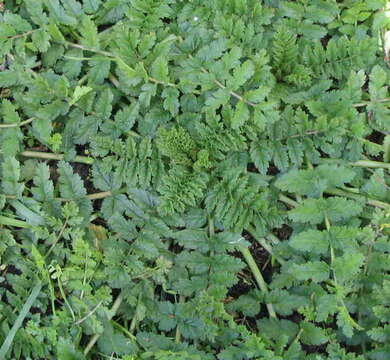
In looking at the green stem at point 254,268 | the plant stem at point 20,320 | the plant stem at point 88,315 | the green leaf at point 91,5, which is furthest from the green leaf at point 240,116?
the plant stem at point 20,320

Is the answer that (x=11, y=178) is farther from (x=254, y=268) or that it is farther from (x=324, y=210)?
(x=324, y=210)

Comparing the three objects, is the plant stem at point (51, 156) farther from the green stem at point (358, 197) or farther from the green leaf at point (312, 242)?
the green stem at point (358, 197)

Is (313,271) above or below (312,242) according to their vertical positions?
below

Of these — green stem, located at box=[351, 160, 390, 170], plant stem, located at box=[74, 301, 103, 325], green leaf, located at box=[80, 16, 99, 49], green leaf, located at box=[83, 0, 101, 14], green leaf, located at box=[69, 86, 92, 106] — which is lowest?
plant stem, located at box=[74, 301, 103, 325]

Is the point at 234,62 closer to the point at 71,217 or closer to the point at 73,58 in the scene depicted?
the point at 73,58

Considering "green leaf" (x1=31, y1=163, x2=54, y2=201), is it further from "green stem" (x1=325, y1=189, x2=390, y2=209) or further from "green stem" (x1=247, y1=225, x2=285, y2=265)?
"green stem" (x1=325, y1=189, x2=390, y2=209)

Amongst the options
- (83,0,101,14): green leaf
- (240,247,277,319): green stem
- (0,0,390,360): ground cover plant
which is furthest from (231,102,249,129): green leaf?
(83,0,101,14): green leaf

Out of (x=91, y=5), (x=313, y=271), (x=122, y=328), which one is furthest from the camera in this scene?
(x=91, y=5)

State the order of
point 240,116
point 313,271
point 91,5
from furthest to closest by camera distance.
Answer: point 91,5 < point 240,116 < point 313,271

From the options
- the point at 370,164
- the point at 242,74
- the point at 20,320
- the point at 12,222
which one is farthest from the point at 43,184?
the point at 370,164
